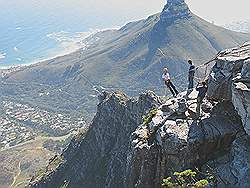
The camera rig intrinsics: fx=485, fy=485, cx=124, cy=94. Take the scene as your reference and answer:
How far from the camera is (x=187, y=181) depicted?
30.3m

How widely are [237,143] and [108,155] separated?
8081 cm

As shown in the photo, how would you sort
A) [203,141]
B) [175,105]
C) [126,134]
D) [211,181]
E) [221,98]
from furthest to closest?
[126,134]
[175,105]
[221,98]
[203,141]
[211,181]

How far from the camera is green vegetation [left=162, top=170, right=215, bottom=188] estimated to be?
29016 mm

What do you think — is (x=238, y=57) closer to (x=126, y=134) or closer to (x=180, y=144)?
(x=180, y=144)

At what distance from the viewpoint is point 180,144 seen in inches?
1312

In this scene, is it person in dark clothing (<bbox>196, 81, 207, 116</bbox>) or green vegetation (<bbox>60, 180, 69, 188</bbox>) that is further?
green vegetation (<bbox>60, 180, 69, 188</bbox>)

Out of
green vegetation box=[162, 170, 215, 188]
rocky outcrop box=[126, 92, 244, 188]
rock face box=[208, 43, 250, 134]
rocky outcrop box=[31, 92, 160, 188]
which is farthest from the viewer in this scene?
rocky outcrop box=[31, 92, 160, 188]

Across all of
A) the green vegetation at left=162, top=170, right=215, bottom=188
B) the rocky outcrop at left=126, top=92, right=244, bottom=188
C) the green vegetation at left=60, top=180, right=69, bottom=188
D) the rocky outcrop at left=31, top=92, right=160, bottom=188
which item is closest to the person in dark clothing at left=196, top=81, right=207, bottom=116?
the rocky outcrop at left=126, top=92, right=244, bottom=188

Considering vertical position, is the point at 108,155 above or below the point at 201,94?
below

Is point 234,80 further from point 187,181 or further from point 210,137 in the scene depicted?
point 187,181

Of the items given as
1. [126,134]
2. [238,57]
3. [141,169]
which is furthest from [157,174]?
[126,134]

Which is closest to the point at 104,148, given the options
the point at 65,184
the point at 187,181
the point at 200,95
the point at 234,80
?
the point at 65,184

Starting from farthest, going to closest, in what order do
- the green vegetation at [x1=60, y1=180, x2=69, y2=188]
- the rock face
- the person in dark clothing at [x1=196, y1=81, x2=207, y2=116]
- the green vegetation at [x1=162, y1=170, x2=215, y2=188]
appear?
the green vegetation at [x1=60, y1=180, x2=69, y2=188] < the person in dark clothing at [x1=196, y1=81, x2=207, y2=116] < the rock face < the green vegetation at [x1=162, y1=170, x2=215, y2=188]

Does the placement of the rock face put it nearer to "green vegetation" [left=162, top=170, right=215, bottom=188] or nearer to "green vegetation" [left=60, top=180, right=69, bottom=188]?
"green vegetation" [left=162, top=170, right=215, bottom=188]
